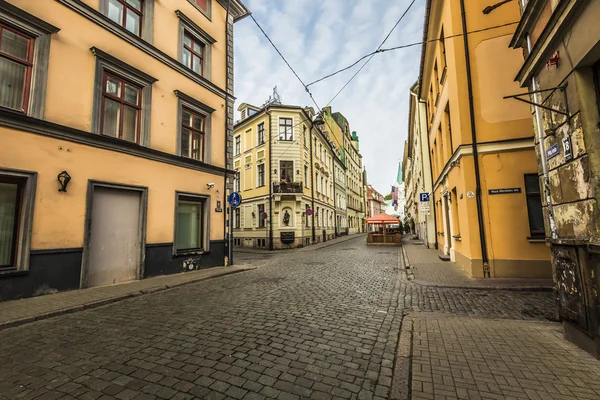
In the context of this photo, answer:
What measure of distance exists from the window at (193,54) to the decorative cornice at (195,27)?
0.31 metres

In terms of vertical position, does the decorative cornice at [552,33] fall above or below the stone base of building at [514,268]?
above

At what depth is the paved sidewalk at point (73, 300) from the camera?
5.29 m

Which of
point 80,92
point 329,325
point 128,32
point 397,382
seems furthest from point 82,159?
point 397,382

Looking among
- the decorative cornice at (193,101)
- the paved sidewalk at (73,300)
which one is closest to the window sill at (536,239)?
the paved sidewalk at (73,300)

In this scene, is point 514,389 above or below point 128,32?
below

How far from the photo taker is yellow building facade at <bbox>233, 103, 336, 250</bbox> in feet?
75.9

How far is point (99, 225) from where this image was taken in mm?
8469

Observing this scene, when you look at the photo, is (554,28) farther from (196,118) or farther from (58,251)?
(196,118)

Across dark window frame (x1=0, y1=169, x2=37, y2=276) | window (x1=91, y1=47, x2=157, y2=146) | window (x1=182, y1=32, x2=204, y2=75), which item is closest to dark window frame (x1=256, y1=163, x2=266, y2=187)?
window (x1=182, y1=32, x2=204, y2=75)

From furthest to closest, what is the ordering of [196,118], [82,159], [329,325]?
[196,118]
[82,159]
[329,325]

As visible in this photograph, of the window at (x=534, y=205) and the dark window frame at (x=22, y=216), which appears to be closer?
the dark window frame at (x=22, y=216)

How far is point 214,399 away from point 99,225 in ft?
25.5

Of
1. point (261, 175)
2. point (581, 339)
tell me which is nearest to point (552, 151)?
point (581, 339)

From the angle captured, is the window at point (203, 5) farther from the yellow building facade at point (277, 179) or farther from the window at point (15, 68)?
the yellow building facade at point (277, 179)
